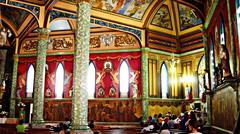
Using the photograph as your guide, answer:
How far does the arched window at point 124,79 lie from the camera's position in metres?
21.6

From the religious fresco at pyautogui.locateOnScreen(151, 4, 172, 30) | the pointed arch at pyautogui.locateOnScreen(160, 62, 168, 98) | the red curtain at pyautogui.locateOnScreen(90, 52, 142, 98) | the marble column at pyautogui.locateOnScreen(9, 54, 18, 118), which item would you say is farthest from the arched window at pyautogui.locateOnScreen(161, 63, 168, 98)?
the marble column at pyautogui.locateOnScreen(9, 54, 18, 118)

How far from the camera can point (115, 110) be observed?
21094 mm

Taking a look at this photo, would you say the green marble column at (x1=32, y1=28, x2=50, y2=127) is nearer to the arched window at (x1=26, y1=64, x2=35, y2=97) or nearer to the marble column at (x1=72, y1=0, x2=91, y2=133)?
the marble column at (x1=72, y1=0, x2=91, y2=133)

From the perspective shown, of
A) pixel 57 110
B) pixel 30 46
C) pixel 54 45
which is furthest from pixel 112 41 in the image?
pixel 30 46

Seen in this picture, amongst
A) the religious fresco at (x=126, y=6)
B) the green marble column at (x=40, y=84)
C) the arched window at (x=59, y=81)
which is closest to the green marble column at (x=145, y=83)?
the religious fresco at (x=126, y=6)

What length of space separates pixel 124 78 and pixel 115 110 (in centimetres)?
273

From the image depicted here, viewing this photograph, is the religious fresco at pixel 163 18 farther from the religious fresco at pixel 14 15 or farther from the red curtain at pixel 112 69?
the religious fresco at pixel 14 15

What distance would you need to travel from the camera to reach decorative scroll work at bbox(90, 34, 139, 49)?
2205cm

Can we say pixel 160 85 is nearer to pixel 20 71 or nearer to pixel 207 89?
pixel 207 89

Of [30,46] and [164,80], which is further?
[30,46]

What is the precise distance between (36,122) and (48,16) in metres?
6.49

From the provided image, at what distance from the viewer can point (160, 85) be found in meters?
21.7

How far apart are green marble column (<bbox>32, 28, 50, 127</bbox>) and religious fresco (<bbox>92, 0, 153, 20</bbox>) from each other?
426cm

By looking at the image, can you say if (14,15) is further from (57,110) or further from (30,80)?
(57,110)
